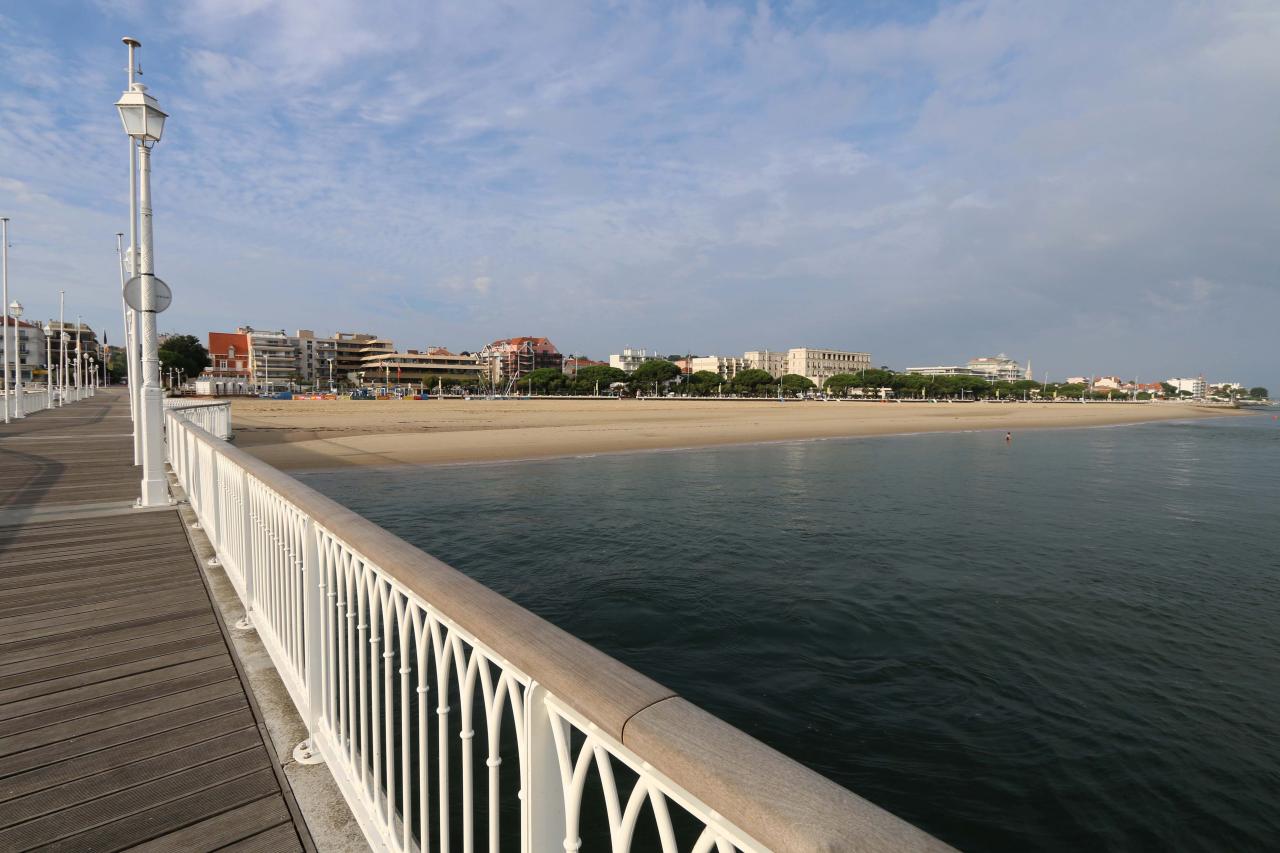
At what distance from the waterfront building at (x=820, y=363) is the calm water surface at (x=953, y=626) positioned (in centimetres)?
15491

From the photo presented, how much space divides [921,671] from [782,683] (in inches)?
60.7

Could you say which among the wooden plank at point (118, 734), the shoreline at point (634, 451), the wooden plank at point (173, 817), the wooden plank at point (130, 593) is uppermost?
the wooden plank at point (130, 593)

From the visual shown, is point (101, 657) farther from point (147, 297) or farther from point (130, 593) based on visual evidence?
point (147, 297)

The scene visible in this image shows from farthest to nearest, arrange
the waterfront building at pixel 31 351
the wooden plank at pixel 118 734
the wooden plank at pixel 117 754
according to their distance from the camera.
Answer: the waterfront building at pixel 31 351
the wooden plank at pixel 118 734
the wooden plank at pixel 117 754

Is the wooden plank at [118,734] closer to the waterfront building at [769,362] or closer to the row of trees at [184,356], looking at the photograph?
the row of trees at [184,356]

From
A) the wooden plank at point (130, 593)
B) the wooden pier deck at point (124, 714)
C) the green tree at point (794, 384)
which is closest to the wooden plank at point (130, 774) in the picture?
the wooden pier deck at point (124, 714)

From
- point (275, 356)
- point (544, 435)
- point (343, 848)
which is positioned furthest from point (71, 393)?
point (275, 356)

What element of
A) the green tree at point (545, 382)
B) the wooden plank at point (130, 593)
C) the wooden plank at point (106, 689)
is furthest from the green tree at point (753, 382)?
the wooden plank at point (106, 689)

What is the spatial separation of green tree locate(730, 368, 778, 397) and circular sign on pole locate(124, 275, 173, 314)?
125 metres

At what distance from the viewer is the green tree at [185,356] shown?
96.7 metres

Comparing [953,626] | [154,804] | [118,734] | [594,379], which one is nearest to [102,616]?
[118,734]

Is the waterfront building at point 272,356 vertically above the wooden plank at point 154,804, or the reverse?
the waterfront building at point 272,356

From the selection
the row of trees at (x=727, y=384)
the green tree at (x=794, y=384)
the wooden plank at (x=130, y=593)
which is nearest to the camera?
the wooden plank at (x=130, y=593)

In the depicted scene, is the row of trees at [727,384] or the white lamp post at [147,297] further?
the row of trees at [727,384]
